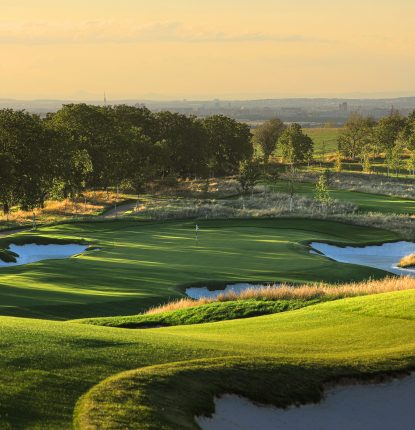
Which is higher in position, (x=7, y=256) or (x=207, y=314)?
(x=207, y=314)

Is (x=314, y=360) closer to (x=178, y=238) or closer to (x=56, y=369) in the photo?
(x=56, y=369)

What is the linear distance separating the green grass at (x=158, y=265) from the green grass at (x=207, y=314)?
2572 mm

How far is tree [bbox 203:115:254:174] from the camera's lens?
125 m

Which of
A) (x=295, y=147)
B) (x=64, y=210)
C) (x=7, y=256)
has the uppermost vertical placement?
(x=295, y=147)

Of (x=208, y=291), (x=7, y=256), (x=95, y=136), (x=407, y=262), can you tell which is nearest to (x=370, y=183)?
(x=95, y=136)

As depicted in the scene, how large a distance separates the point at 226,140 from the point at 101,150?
37.8 metres

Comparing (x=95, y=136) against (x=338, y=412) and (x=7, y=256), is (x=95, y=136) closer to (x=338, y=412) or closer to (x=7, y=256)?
(x=7, y=256)

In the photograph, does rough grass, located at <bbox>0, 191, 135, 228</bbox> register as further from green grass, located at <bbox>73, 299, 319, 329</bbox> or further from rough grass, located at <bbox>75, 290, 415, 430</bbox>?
rough grass, located at <bbox>75, 290, 415, 430</bbox>

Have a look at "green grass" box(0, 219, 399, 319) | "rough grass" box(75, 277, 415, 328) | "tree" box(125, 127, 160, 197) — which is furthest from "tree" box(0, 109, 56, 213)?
"rough grass" box(75, 277, 415, 328)

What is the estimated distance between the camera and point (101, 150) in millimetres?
92938

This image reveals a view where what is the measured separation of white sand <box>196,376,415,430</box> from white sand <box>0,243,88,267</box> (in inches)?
1281

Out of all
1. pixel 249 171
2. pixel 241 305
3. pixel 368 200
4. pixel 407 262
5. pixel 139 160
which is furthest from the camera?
pixel 139 160

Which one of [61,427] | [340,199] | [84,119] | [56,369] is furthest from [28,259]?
[84,119]

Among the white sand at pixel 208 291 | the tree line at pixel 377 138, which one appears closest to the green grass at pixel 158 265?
the white sand at pixel 208 291
